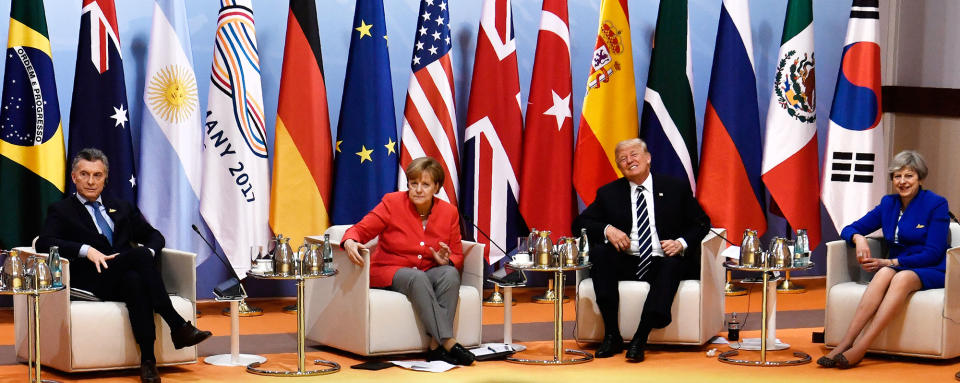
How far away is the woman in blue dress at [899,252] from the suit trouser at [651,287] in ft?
2.33

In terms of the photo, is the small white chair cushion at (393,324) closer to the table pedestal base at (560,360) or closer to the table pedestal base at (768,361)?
the table pedestal base at (560,360)

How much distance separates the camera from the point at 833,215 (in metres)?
7.36

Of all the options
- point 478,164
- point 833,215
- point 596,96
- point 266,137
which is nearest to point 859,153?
point 833,215

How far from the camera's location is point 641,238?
553 cm

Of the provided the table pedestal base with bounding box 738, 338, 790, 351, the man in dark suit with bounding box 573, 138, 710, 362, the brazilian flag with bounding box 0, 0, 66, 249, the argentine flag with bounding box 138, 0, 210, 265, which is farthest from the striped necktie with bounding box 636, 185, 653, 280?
the brazilian flag with bounding box 0, 0, 66, 249

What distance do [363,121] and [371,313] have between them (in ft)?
5.79

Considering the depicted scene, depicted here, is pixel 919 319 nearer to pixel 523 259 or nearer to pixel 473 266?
pixel 523 259

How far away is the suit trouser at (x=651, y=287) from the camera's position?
5.29 m

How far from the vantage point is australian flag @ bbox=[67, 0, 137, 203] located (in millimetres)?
6164

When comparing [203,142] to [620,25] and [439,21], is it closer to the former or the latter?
[439,21]

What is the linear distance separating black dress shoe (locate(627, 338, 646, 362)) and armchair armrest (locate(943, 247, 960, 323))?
1.30 m

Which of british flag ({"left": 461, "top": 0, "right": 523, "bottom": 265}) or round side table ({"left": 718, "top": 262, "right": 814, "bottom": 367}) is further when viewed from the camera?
british flag ({"left": 461, "top": 0, "right": 523, "bottom": 265})

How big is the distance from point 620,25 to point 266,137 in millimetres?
2184

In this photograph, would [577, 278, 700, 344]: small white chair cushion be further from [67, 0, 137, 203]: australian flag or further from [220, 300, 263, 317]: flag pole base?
[67, 0, 137, 203]: australian flag
